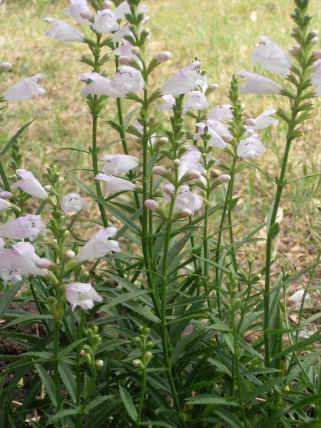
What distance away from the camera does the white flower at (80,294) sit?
6.40 feet

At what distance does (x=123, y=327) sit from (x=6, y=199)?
39.8 inches

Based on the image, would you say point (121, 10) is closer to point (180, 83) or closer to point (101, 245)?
point (180, 83)

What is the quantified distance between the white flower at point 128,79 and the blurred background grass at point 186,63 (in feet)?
7.87

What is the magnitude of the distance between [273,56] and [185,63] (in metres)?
6.16

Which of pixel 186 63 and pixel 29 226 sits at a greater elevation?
pixel 186 63

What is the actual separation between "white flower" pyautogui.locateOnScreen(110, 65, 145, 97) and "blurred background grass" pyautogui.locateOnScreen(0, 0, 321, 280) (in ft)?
7.87

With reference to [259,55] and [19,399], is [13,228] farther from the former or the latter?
[19,399]

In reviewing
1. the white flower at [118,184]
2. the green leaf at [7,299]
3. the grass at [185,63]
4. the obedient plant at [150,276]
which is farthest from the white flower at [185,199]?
the grass at [185,63]

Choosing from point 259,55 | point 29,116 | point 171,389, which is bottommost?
point 171,389

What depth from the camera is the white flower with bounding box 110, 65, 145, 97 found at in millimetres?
2285

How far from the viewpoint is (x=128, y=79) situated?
2316 millimetres

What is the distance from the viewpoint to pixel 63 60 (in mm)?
8688

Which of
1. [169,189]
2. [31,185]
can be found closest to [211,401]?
[169,189]

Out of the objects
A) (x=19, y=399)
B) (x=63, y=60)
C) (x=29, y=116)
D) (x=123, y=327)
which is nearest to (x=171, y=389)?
(x=123, y=327)
